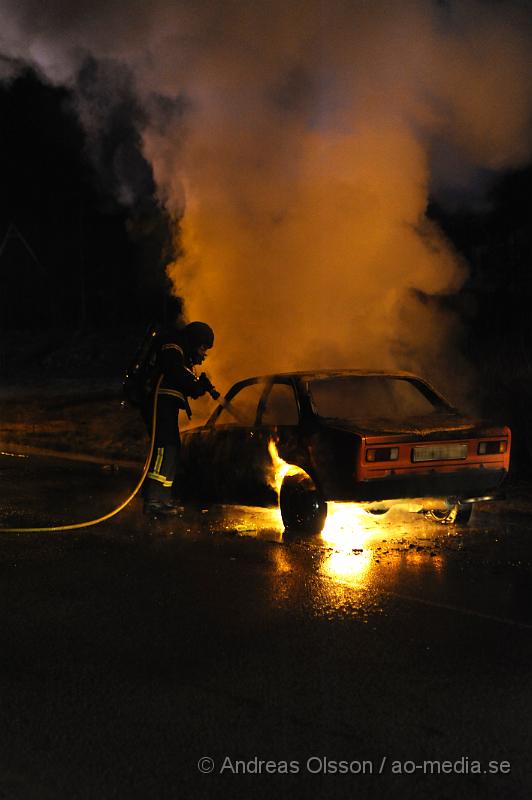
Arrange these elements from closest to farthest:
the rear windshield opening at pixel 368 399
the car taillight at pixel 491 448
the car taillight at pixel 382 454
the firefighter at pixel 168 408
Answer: the car taillight at pixel 382 454 → the car taillight at pixel 491 448 → the rear windshield opening at pixel 368 399 → the firefighter at pixel 168 408

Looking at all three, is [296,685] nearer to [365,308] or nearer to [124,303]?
[365,308]

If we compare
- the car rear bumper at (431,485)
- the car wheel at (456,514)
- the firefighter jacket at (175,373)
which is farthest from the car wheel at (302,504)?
the firefighter jacket at (175,373)

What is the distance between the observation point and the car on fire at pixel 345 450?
6.79 meters

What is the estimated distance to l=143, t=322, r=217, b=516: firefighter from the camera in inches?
320

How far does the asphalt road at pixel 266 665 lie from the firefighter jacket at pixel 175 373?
142 cm

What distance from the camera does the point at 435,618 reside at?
16.3 ft

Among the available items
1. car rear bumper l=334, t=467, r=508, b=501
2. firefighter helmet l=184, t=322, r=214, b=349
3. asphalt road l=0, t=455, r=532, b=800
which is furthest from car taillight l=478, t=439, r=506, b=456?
firefighter helmet l=184, t=322, r=214, b=349

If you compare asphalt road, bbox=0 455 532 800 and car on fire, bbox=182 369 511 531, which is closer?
asphalt road, bbox=0 455 532 800

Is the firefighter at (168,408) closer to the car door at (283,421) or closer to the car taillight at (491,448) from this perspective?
the car door at (283,421)

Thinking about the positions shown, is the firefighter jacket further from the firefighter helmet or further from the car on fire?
the car on fire

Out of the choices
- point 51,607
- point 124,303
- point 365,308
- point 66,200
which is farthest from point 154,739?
point 66,200

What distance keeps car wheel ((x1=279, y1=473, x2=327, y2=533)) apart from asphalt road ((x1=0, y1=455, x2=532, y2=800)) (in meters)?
0.18

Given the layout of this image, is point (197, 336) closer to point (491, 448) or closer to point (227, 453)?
point (227, 453)

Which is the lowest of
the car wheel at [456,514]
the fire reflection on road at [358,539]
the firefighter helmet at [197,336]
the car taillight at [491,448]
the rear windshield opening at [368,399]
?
the fire reflection on road at [358,539]
